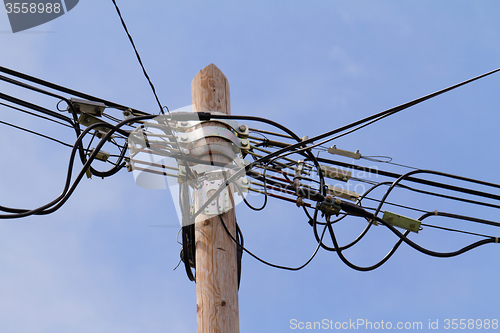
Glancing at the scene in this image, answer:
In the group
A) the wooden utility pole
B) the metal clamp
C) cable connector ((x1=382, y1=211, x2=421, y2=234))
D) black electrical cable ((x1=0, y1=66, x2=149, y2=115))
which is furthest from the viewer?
cable connector ((x1=382, y1=211, x2=421, y2=234))

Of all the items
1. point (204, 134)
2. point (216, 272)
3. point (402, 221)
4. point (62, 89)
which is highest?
point (62, 89)

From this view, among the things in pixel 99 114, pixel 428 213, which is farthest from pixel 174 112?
pixel 428 213

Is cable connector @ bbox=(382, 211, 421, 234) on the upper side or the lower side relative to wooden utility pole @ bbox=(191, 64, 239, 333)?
upper

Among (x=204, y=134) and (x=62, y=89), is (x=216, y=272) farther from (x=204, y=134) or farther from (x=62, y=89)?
(x=62, y=89)

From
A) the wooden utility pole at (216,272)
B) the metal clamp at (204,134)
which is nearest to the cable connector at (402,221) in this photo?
the wooden utility pole at (216,272)

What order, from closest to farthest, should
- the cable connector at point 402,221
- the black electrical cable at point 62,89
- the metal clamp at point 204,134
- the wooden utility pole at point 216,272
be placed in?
1. the wooden utility pole at point 216,272
2. the black electrical cable at point 62,89
3. the metal clamp at point 204,134
4. the cable connector at point 402,221

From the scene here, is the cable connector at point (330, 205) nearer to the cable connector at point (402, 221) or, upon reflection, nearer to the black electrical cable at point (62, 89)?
the cable connector at point (402, 221)

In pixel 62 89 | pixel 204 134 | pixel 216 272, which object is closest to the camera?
pixel 216 272

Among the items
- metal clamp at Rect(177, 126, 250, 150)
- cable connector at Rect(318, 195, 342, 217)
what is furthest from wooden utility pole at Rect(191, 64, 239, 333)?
cable connector at Rect(318, 195, 342, 217)

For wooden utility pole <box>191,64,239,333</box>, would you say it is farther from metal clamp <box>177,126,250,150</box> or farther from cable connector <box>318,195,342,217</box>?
cable connector <box>318,195,342,217</box>

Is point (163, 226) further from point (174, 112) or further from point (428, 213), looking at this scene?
point (428, 213)

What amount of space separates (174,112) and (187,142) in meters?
0.30

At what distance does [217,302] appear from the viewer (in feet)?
13.5

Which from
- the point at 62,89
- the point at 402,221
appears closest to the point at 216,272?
the point at 402,221
